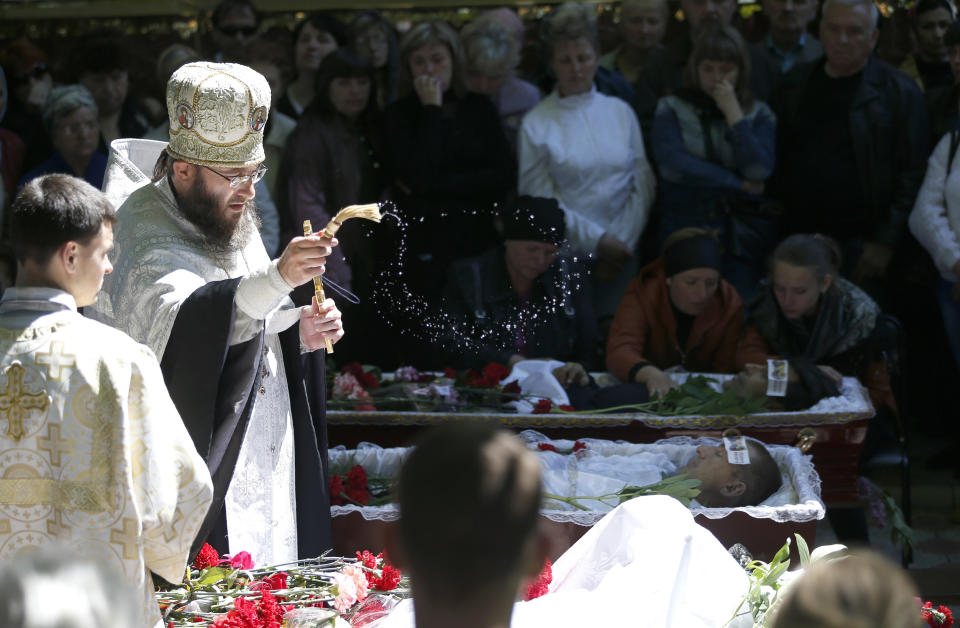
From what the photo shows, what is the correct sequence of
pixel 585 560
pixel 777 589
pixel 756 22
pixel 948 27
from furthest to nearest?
pixel 756 22
pixel 948 27
pixel 585 560
pixel 777 589

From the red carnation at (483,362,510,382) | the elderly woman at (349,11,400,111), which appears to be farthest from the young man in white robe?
the elderly woman at (349,11,400,111)

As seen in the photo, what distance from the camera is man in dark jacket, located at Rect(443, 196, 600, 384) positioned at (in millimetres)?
6480

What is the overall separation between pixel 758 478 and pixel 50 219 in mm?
3139

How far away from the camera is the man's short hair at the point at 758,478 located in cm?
503

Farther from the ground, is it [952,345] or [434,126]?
[434,126]

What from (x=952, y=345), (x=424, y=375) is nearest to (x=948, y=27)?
(x=952, y=345)

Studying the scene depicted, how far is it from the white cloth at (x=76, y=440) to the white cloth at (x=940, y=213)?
4.84 meters

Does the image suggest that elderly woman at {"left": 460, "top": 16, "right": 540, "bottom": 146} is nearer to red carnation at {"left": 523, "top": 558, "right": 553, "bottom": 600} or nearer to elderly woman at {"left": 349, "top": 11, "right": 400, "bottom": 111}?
elderly woman at {"left": 349, "top": 11, "right": 400, "bottom": 111}

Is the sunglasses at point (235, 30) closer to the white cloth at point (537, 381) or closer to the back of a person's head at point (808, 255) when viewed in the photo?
the white cloth at point (537, 381)

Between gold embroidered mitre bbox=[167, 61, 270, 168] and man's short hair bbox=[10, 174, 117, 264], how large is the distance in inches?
41.5

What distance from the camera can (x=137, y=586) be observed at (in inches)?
114

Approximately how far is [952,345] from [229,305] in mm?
4399

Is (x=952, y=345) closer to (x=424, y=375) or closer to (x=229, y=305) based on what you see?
(x=424, y=375)

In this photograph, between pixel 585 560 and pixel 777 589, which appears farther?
pixel 585 560
